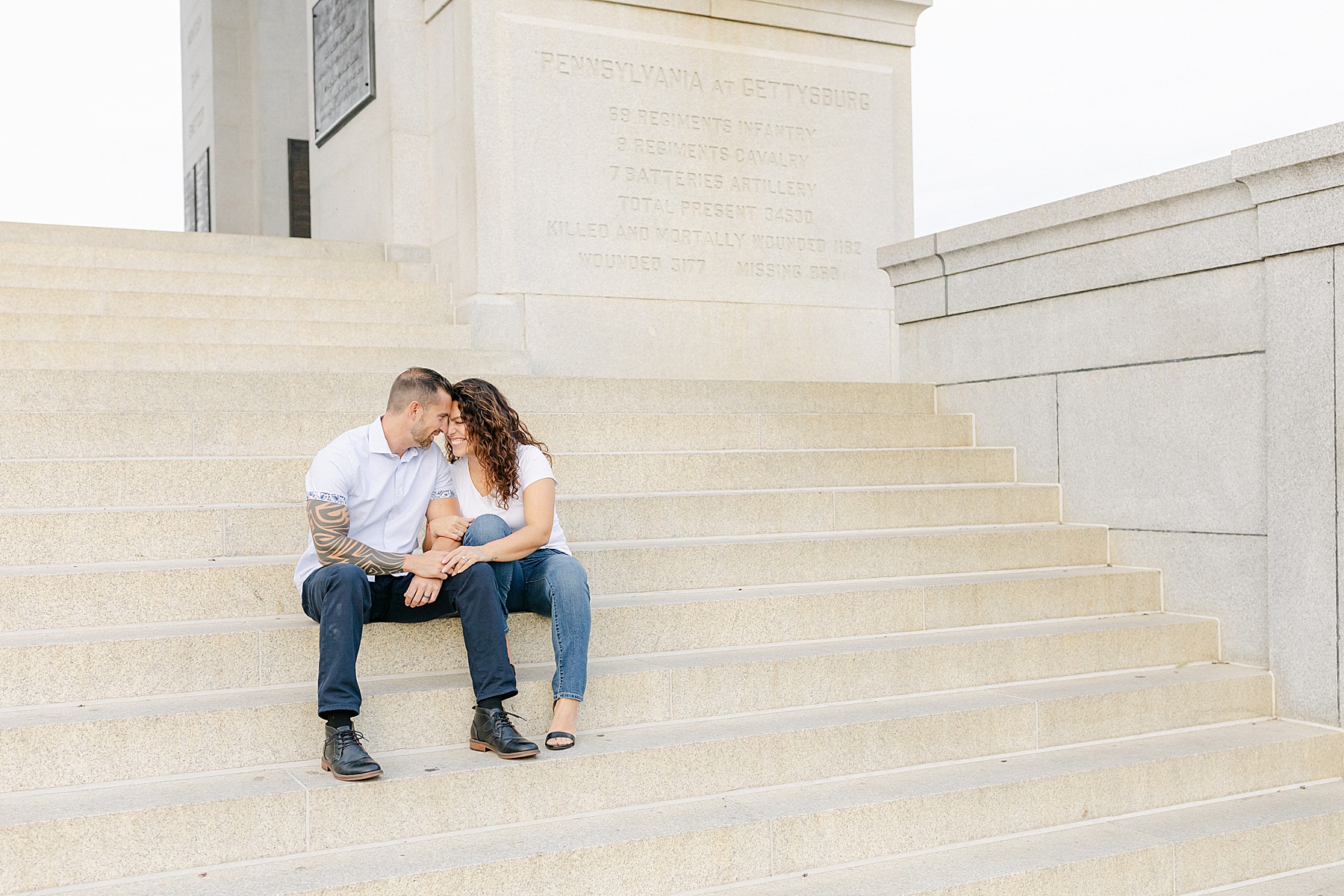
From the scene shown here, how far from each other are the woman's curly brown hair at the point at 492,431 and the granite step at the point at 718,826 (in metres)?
1.07

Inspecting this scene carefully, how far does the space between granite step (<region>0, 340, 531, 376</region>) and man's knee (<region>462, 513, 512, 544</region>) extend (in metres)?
1.89

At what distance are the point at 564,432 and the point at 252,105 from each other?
1204cm

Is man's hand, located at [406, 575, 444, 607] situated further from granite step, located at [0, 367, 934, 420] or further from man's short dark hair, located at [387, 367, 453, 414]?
granite step, located at [0, 367, 934, 420]

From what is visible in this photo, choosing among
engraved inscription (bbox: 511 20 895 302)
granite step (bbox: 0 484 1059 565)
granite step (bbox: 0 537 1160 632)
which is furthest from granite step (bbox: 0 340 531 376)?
A: granite step (bbox: 0 537 1160 632)

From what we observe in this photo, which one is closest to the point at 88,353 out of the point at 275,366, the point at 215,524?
the point at 275,366

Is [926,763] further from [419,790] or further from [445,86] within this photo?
[445,86]

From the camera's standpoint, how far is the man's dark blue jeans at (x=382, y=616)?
12.0ft

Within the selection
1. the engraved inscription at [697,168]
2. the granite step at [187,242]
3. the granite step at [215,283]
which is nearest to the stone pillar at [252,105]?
the granite step at [187,242]

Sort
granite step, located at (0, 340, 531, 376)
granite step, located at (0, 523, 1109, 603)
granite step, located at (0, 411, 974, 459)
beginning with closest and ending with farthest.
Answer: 1. granite step, located at (0, 523, 1109, 603)
2. granite step, located at (0, 411, 974, 459)
3. granite step, located at (0, 340, 531, 376)

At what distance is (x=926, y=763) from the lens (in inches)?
174

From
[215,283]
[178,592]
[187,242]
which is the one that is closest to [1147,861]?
[178,592]

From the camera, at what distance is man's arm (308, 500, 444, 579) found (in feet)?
13.0

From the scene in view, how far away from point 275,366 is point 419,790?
421 centimetres

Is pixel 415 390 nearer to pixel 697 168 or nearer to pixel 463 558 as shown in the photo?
pixel 463 558
